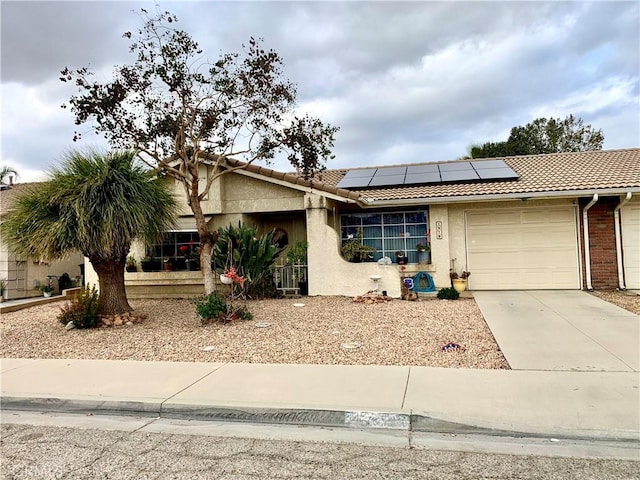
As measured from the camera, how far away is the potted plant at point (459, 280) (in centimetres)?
1262

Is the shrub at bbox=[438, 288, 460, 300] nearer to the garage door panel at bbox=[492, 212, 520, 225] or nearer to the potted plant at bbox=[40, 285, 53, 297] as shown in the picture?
the garage door panel at bbox=[492, 212, 520, 225]

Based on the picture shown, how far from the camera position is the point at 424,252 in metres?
13.3

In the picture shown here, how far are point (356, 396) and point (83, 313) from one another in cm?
659

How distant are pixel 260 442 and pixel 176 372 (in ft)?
7.89

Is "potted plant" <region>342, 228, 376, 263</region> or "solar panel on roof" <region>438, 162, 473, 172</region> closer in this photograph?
"potted plant" <region>342, 228, 376, 263</region>

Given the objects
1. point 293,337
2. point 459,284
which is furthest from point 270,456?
point 459,284

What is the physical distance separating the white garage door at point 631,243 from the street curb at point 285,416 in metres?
10.3

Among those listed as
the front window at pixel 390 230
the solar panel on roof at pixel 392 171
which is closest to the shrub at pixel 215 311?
the front window at pixel 390 230

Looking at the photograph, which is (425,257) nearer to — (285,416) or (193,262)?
(193,262)

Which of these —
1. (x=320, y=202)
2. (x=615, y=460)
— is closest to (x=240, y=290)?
(x=320, y=202)

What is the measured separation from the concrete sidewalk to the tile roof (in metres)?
7.20

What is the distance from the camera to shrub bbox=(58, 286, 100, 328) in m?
9.30

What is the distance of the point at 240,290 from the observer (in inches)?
483

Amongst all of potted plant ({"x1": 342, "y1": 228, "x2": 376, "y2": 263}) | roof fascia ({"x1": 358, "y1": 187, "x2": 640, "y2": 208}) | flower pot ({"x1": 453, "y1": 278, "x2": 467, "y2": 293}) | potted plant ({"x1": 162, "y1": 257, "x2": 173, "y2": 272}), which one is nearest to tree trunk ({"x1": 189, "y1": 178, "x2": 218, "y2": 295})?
potted plant ({"x1": 162, "y1": 257, "x2": 173, "y2": 272})
